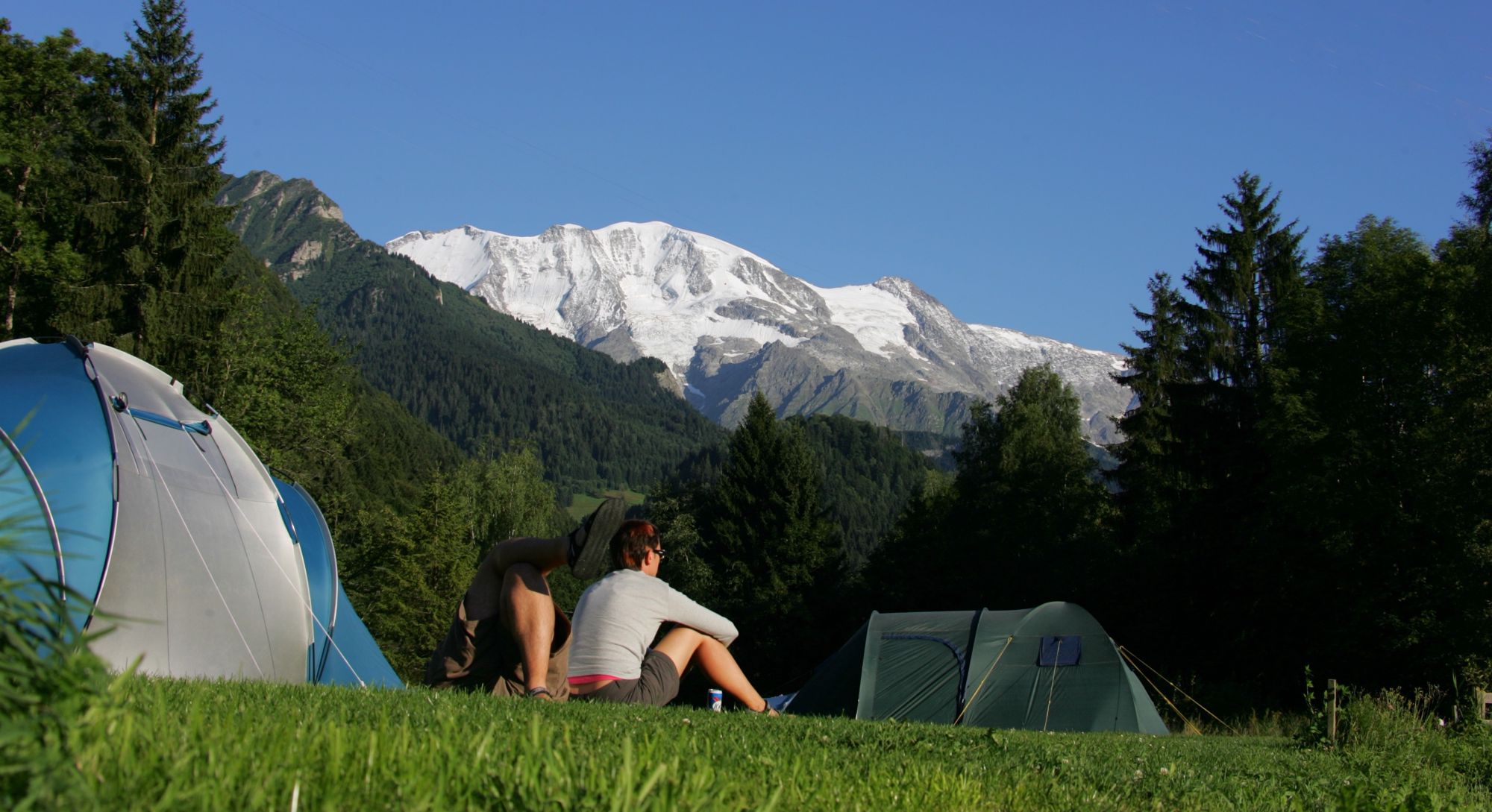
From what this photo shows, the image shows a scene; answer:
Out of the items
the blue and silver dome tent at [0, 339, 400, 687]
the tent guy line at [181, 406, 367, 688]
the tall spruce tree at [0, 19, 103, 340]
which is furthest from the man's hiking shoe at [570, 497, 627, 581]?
the tall spruce tree at [0, 19, 103, 340]

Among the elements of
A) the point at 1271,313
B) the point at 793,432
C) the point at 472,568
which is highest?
the point at 1271,313

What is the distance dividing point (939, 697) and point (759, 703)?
12.0 meters

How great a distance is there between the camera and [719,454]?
151875mm

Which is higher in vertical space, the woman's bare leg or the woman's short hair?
the woman's short hair

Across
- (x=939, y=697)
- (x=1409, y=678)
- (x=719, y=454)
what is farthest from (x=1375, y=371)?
(x=719, y=454)

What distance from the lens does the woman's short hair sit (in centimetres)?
684

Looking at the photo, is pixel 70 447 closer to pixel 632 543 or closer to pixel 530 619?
pixel 530 619

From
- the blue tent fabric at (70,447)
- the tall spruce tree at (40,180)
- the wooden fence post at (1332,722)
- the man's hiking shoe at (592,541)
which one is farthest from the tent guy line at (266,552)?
the tall spruce tree at (40,180)

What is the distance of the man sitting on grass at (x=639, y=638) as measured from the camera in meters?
6.59

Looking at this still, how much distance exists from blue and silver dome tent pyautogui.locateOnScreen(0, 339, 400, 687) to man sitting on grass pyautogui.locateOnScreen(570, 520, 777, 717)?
432 centimetres

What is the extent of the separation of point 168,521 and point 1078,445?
42996mm

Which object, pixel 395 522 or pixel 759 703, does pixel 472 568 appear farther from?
pixel 759 703

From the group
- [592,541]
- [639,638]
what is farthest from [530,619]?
[592,541]

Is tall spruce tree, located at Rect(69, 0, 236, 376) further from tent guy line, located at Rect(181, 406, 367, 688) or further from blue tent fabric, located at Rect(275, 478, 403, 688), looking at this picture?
tent guy line, located at Rect(181, 406, 367, 688)
